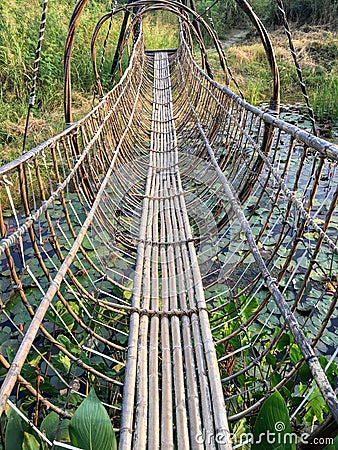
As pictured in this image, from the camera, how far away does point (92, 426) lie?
0.74 metres

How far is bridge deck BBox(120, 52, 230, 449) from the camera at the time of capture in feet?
3.18

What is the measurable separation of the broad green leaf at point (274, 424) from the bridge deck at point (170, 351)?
0.13 metres

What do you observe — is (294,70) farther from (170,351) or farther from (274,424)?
(274,424)

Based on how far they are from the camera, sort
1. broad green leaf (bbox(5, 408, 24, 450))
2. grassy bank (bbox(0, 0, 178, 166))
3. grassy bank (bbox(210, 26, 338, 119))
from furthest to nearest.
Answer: grassy bank (bbox(210, 26, 338, 119)) → grassy bank (bbox(0, 0, 178, 166)) → broad green leaf (bbox(5, 408, 24, 450))

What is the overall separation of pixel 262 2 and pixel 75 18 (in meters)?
10.6

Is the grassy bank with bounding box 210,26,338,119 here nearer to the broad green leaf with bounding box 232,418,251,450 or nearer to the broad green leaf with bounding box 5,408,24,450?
the broad green leaf with bounding box 232,418,251,450

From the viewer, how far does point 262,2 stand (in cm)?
1112

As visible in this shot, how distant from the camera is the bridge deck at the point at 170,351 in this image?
97 centimetres

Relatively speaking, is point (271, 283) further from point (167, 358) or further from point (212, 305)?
point (212, 305)

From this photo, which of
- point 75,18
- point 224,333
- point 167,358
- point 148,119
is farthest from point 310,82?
point 167,358

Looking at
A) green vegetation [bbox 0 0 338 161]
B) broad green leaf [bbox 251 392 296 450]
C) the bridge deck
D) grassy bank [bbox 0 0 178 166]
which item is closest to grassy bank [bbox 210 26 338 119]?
green vegetation [bbox 0 0 338 161]

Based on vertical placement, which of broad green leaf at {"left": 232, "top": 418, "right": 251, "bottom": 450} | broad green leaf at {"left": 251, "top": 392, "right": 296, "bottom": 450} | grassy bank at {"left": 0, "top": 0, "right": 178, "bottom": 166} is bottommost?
broad green leaf at {"left": 232, "top": 418, "right": 251, "bottom": 450}

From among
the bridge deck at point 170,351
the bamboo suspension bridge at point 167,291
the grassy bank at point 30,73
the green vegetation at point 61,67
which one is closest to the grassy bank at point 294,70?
the green vegetation at point 61,67

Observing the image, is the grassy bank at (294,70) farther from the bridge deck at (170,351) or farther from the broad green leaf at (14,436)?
the broad green leaf at (14,436)
